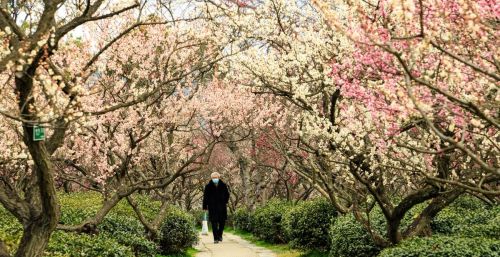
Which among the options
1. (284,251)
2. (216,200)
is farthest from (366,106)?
(216,200)

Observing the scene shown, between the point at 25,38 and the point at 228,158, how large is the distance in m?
36.1

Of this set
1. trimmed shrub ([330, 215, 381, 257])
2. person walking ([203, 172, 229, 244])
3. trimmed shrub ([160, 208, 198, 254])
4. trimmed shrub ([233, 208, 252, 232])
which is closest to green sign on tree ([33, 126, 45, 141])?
trimmed shrub ([330, 215, 381, 257])

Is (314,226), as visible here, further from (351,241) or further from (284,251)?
(351,241)

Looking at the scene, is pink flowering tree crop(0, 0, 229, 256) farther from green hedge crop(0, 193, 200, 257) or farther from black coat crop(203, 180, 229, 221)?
black coat crop(203, 180, 229, 221)

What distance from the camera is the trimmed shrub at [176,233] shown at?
15.4 meters

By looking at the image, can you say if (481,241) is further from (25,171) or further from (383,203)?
(25,171)

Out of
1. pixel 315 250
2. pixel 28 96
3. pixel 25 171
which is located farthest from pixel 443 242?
pixel 25 171

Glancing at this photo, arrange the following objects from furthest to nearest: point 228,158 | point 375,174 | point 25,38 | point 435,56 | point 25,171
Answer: point 228,158, point 25,171, point 375,174, point 435,56, point 25,38

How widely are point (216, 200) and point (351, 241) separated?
7512 millimetres

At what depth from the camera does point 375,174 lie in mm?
10875

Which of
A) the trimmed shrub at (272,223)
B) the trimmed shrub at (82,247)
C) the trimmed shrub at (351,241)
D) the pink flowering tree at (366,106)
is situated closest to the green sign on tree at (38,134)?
the trimmed shrub at (82,247)

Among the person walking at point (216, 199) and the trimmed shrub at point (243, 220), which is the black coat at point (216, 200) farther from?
the trimmed shrub at point (243, 220)

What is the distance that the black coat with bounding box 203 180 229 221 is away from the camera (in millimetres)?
Result: 17562

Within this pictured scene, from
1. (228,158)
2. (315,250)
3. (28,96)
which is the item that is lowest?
(315,250)
